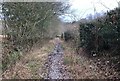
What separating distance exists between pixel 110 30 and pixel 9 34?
3.37 meters

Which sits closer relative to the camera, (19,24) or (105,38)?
(105,38)

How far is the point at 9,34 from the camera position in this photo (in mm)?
8320

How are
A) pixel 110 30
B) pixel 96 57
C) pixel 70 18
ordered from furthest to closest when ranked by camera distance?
pixel 70 18 < pixel 96 57 < pixel 110 30

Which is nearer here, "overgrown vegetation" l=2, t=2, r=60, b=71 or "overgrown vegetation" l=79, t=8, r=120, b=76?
"overgrown vegetation" l=79, t=8, r=120, b=76

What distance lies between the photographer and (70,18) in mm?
11141

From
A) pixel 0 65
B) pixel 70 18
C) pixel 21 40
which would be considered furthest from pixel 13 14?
pixel 0 65

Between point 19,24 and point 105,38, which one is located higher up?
point 19,24

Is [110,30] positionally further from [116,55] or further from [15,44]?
[15,44]

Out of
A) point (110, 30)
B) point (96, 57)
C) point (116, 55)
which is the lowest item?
point (96, 57)

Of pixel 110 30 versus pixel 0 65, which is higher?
pixel 110 30

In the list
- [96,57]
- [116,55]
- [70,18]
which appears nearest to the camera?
[116,55]

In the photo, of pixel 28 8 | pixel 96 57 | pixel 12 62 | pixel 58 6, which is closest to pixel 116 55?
pixel 96 57

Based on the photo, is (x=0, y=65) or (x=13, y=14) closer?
(x=0, y=65)

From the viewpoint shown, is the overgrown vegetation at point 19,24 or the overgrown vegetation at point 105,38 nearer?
the overgrown vegetation at point 105,38
